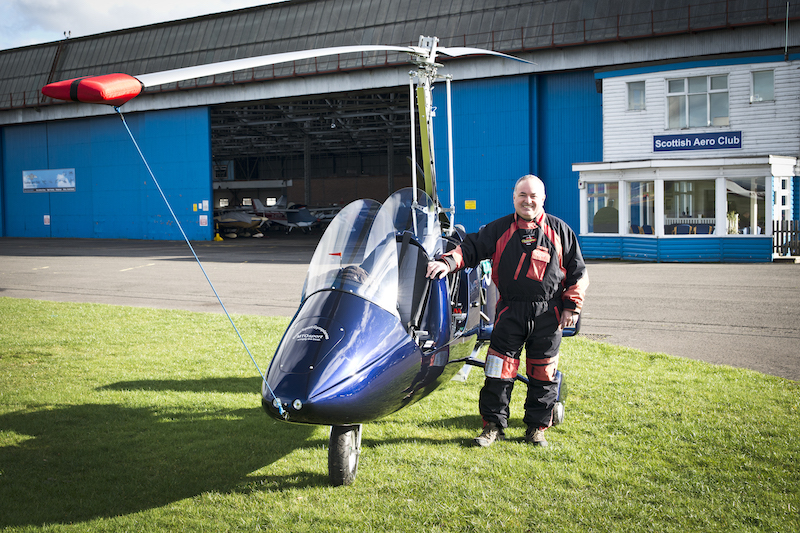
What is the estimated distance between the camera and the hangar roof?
870 inches

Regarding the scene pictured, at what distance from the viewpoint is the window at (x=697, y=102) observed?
68.0ft

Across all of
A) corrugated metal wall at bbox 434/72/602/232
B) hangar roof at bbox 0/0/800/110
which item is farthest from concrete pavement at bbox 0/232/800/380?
hangar roof at bbox 0/0/800/110

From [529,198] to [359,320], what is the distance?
5.60ft

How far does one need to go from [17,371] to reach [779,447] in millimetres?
7563

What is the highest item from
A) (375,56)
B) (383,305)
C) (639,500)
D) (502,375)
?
(375,56)

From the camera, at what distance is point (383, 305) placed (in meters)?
4.16

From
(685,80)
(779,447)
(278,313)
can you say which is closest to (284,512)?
(779,447)

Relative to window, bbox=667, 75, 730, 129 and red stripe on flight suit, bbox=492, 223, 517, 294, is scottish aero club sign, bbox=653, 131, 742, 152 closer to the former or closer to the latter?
window, bbox=667, 75, 730, 129

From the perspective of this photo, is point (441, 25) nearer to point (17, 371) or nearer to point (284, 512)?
point (17, 371)

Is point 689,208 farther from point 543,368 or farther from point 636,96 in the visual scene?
point 543,368

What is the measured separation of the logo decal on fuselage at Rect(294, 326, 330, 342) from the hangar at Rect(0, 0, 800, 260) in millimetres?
17776

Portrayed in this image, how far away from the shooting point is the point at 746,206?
61.6 ft

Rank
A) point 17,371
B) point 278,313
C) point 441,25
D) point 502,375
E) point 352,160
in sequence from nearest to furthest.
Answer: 1. point 502,375
2. point 17,371
3. point 278,313
4. point 441,25
5. point 352,160

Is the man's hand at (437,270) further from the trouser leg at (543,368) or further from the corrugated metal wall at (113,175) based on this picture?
the corrugated metal wall at (113,175)
